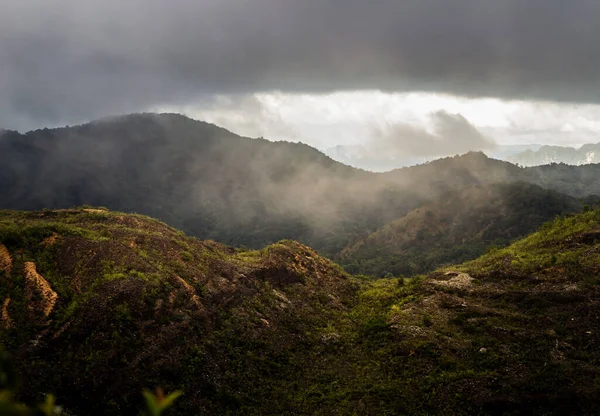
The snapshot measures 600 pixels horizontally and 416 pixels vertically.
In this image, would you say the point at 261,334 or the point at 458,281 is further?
the point at 458,281

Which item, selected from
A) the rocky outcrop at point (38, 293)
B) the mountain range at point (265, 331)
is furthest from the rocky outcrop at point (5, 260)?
the rocky outcrop at point (38, 293)

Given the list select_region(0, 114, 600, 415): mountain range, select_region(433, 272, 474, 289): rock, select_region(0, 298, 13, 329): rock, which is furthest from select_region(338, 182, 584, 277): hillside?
select_region(0, 298, 13, 329): rock

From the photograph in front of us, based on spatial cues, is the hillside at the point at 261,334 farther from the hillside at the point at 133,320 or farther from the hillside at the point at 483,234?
the hillside at the point at 483,234

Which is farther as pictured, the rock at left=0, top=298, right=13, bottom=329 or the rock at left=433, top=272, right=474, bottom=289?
the rock at left=433, top=272, right=474, bottom=289

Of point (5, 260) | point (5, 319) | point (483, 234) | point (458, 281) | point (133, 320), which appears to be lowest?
point (483, 234)

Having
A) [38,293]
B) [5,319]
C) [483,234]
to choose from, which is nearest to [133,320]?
[38,293]

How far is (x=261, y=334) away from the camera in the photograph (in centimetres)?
3050

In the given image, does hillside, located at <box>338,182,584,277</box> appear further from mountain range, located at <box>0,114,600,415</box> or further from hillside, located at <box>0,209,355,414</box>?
hillside, located at <box>0,209,355,414</box>

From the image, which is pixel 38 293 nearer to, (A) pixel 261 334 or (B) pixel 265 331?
(A) pixel 261 334

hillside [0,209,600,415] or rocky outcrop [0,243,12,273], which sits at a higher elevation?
rocky outcrop [0,243,12,273]

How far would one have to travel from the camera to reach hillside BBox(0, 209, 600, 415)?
20578mm

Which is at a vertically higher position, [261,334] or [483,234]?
[261,334]

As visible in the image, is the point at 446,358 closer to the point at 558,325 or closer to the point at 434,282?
the point at 558,325

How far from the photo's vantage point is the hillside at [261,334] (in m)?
20.6
